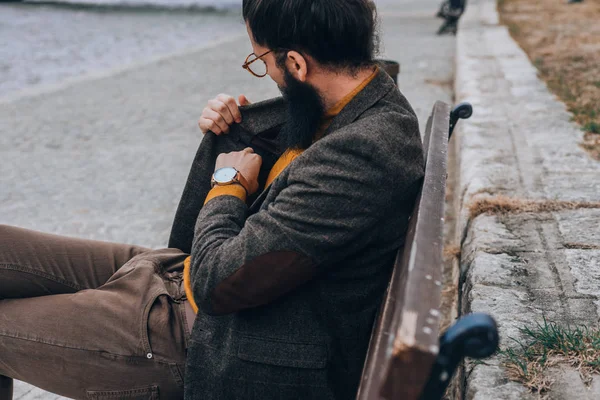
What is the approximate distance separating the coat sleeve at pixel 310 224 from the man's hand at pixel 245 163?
365 mm

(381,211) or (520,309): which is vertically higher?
(381,211)

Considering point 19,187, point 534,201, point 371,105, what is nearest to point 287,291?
point 371,105

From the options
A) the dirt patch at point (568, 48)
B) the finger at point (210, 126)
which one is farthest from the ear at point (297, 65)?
the dirt patch at point (568, 48)

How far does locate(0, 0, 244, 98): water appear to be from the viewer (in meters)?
10.3

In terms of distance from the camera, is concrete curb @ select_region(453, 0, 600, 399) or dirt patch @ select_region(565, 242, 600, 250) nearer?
concrete curb @ select_region(453, 0, 600, 399)

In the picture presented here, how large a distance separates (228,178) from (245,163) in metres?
0.10

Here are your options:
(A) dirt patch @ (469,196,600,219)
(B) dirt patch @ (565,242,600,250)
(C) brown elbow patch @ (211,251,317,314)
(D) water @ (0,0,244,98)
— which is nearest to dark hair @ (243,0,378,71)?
(C) brown elbow patch @ (211,251,317,314)

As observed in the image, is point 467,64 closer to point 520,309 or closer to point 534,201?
point 534,201

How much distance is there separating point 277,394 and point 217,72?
8173mm

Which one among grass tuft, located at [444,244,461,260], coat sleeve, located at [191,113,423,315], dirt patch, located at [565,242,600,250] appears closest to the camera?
coat sleeve, located at [191,113,423,315]

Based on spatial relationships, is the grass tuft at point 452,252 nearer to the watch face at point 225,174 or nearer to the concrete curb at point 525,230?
the concrete curb at point 525,230

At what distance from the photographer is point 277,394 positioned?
1672mm

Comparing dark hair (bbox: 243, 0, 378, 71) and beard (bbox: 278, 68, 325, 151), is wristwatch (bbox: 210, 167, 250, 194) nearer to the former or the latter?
beard (bbox: 278, 68, 325, 151)

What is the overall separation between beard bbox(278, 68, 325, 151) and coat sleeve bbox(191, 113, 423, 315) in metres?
0.26
